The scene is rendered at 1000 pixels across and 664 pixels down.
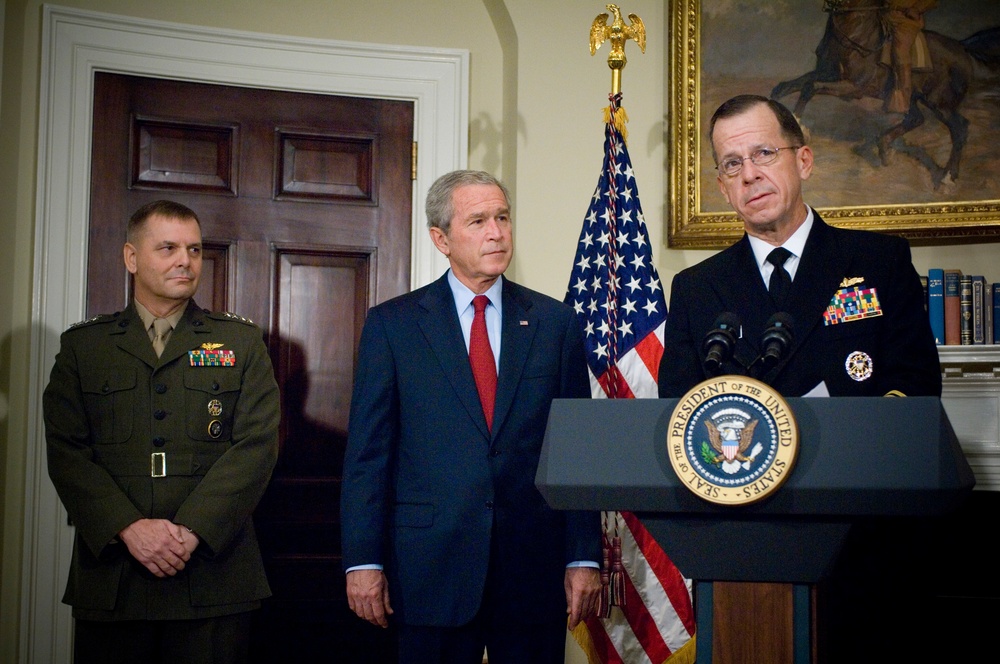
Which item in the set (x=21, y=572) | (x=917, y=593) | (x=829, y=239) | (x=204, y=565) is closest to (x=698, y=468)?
(x=917, y=593)

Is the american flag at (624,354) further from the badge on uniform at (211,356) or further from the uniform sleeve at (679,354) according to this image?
the badge on uniform at (211,356)

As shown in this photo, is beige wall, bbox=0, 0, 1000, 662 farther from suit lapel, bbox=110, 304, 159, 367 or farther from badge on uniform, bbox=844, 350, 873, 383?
badge on uniform, bbox=844, 350, 873, 383

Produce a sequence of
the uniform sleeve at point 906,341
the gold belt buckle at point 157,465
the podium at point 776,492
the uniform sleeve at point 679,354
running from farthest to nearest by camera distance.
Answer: the gold belt buckle at point 157,465 < the uniform sleeve at point 679,354 < the uniform sleeve at point 906,341 < the podium at point 776,492

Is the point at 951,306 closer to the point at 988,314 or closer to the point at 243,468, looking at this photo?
the point at 988,314

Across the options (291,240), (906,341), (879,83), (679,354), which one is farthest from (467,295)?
(879,83)

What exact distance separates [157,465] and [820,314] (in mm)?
1875

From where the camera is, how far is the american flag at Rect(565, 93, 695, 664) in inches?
127

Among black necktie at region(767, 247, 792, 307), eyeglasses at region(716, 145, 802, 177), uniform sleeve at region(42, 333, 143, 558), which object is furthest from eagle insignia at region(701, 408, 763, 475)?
uniform sleeve at region(42, 333, 143, 558)

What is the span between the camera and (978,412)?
3682 mm

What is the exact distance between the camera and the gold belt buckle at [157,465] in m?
2.80

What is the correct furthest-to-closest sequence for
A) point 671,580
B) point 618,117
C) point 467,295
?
point 618,117
point 671,580
point 467,295

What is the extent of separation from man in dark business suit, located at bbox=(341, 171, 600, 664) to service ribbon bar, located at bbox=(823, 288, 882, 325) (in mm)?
739

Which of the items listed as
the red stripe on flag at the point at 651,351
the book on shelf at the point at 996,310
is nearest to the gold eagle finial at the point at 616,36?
the red stripe on flag at the point at 651,351

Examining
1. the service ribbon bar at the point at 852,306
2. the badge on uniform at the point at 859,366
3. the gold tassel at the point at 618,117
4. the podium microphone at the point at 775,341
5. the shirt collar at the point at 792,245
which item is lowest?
the badge on uniform at the point at 859,366
